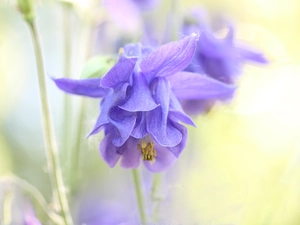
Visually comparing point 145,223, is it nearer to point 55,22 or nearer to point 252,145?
point 252,145

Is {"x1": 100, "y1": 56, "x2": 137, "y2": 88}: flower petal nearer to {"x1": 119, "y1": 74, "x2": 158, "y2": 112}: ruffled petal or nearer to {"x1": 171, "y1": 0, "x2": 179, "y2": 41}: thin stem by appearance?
{"x1": 119, "y1": 74, "x2": 158, "y2": 112}: ruffled petal

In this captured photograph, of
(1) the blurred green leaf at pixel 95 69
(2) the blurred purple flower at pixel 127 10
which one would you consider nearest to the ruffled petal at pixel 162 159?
(1) the blurred green leaf at pixel 95 69

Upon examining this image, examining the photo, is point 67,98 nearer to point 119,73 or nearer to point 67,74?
point 67,74

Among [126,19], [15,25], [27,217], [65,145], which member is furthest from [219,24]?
→ [15,25]

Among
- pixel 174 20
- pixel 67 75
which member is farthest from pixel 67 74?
pixel 174 20

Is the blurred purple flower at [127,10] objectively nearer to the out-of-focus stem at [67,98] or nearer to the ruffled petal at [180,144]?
the out-of-focus stem at [67,98]

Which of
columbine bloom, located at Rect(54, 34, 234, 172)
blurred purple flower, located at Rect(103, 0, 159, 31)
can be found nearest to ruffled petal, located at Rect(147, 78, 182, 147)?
columbine bloom, located at Rect(54, 34, 234, 172)
